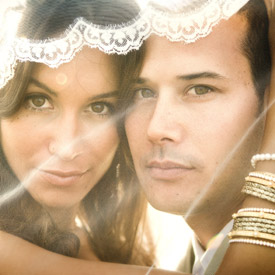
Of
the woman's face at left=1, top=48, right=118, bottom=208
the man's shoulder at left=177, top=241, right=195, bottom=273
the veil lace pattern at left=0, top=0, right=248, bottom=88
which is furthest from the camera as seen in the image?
the man's shoulder at left=177, top=241, right=195, bottom=273

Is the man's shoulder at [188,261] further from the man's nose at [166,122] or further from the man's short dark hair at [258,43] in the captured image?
the man's short dark hair at [258,43]

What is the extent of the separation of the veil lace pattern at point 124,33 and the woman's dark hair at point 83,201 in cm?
3

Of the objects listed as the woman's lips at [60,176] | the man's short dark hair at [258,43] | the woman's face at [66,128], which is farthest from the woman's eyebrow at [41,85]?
the man's short dark hair at [258,43]

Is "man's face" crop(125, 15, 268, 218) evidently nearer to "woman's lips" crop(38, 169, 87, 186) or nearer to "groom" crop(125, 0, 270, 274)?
"groom" crop(125, 0, 270, 274)

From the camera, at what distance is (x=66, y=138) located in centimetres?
136

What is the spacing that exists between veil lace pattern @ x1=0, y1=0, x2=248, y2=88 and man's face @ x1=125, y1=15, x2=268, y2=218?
34mm

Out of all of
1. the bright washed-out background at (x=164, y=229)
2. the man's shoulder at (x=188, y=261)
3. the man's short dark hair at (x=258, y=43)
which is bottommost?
the man's shoulder at (x=188, y=261)

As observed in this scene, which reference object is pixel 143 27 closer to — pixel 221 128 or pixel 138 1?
pixel 138 1

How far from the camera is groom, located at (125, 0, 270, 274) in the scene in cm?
129

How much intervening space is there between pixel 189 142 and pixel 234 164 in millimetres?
162

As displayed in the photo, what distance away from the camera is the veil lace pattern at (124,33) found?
1.26m

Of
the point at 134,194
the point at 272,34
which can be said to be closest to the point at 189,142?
the point at 134,194

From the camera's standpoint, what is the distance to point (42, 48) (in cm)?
133

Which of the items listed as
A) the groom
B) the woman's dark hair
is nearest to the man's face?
the groom
